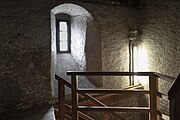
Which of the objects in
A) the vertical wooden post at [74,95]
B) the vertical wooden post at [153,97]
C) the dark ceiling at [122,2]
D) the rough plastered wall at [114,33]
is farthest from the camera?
the rough plastered wall at [114,33]

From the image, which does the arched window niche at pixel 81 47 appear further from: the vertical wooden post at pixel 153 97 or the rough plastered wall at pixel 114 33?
the vertical wooden post at pixel 153 97

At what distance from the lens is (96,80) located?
5.41 m

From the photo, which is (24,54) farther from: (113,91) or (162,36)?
(162,36)

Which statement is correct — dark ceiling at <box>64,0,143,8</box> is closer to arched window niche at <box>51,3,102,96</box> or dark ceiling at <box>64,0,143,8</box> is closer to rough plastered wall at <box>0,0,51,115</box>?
arched window niche at <box>51,3,102,96</box>

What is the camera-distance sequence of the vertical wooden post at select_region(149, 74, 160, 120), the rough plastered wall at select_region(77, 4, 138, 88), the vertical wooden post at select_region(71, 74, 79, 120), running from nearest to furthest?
1. the vertical wooden post at select_region(149, 74, 160, 120)
2. the vertical wooden post at select_region(71, 74, 79, 120)
3. the rough plastered wall at select_region(77, 4, 138, 88)

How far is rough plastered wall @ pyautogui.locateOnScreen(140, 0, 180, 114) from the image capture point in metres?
5.09

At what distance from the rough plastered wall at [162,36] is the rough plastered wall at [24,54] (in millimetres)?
2374

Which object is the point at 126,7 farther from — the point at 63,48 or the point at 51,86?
the point at 51,86

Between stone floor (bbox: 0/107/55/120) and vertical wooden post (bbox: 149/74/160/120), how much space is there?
1348mm

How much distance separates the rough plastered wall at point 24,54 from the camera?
3928 millimetres

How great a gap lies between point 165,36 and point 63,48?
2.17m

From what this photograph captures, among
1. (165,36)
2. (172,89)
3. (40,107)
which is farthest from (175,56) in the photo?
(172,89)

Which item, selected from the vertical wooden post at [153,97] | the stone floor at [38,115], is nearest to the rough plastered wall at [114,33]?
the stone floor at [38,115]

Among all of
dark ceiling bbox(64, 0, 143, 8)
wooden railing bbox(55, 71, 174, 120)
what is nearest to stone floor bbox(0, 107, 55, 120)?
wooden railing bbox(55, 71, 174, 120)
